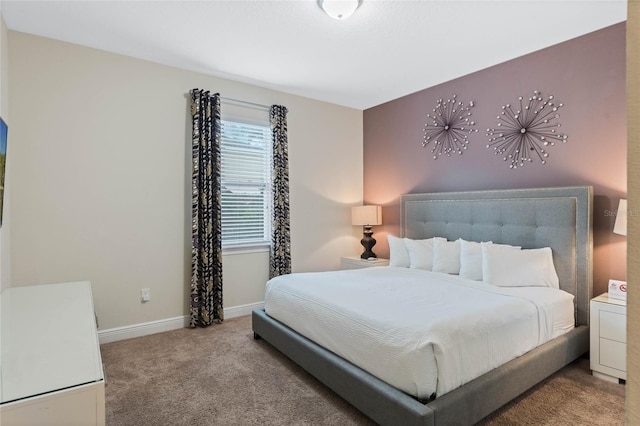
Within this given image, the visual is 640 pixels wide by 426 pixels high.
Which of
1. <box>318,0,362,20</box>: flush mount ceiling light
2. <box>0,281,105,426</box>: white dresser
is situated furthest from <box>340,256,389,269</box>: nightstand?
<box>0,281,105,426</box>: white dresser

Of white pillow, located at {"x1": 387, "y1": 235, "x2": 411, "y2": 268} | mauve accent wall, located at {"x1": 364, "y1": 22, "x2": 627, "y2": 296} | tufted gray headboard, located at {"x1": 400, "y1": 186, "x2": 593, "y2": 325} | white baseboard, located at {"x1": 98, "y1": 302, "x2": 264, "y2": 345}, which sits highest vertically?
mauve accent wall, located at {"x1": 364, "y1": 22, "x2": 627, "y2": 296}

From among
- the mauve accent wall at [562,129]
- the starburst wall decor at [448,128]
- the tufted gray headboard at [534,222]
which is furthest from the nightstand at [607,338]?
the starburst wall decor at [448,128]

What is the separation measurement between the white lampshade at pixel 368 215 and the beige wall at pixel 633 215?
158 inches

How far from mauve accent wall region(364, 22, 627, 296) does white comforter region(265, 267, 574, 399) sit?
940mm

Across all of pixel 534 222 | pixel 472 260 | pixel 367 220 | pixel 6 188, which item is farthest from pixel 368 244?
pixel 6 188

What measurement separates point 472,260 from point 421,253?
0.61 meters

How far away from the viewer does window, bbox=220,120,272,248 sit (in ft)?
12.7

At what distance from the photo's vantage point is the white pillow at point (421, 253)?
11.8 feet

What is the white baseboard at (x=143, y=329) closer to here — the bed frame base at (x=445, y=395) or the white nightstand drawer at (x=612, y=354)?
the bed frame base at (x=445, y=395)

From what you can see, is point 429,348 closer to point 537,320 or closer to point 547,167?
point 537,320

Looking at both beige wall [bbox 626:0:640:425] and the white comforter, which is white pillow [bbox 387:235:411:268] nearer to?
the white comforter

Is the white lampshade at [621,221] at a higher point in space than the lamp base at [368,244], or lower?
higher

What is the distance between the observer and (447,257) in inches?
134

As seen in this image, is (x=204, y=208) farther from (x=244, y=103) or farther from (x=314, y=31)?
(x=314, y=31)
